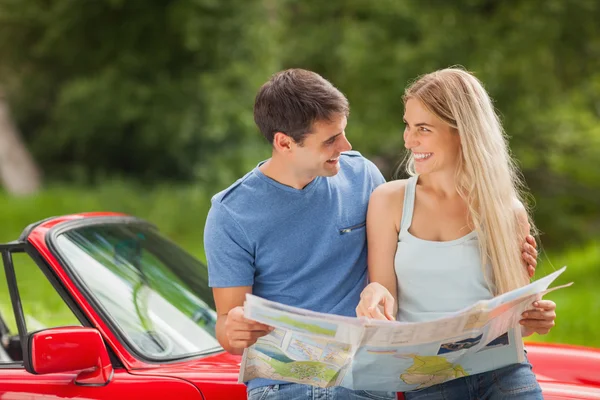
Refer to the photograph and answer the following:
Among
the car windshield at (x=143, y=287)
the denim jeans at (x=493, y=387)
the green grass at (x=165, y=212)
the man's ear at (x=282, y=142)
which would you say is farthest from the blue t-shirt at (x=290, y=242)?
the green grass at (x=165, y=212)

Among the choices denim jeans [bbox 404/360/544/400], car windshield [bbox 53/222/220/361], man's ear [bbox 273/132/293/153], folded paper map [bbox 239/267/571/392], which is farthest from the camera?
car windshield [bbox 53/222/220/361]

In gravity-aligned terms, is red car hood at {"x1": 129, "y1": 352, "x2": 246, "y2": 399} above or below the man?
below

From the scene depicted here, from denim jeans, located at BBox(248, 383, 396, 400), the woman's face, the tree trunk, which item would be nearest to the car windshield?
denim jeans, located at BBox(248, 383, 396, 400)

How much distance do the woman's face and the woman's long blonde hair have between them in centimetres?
2

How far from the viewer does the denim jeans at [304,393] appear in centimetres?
268

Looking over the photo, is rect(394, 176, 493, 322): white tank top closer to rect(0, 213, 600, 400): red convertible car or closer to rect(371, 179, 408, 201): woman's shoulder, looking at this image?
rect(371, 179, 408, 201): woman's shoulder

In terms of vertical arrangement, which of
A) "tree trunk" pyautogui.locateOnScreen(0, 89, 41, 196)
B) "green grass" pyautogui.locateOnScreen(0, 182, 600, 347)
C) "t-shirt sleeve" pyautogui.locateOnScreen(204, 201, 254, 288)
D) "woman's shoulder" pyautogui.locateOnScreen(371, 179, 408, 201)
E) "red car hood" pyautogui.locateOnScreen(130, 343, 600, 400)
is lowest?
"green grass" pyautogui.locateOnScreen(0, 182, 600, 347)

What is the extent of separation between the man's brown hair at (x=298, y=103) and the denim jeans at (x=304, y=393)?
0.76m

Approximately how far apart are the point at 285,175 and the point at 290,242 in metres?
0.22

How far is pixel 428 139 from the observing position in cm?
272

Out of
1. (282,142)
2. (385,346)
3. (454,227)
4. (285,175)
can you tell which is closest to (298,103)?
(282,142)

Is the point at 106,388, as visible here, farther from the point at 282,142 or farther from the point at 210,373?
the point at 282,142

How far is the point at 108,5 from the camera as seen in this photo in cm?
1525

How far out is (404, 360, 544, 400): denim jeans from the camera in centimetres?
266
